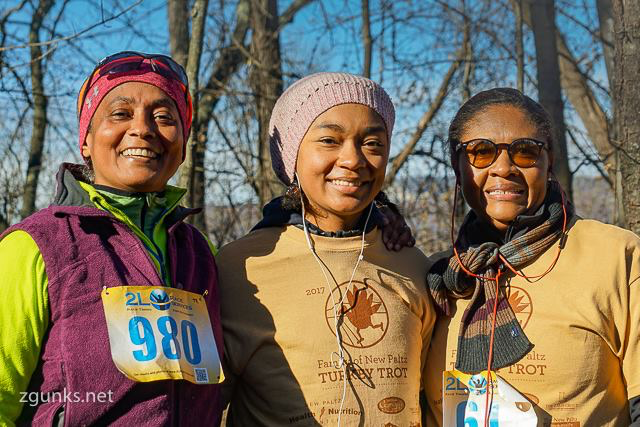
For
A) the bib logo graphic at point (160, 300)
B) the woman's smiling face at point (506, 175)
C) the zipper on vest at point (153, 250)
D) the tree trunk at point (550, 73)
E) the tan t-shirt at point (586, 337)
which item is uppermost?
the tree trunk at point (550, 73)

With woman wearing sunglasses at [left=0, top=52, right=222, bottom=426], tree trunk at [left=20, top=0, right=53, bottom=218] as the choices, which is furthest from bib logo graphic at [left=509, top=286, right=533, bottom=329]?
tree trunk at [left=20, top=0, right=53, bottom=218]

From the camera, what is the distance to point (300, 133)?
306cm

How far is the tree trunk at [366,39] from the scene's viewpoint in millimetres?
6266

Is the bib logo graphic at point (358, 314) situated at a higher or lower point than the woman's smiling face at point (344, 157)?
lower

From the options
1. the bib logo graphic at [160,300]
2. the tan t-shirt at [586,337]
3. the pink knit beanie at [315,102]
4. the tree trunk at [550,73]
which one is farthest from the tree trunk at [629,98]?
the bib logo graphic at [160,300]

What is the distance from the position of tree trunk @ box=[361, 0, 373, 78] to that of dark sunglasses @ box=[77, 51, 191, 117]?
3636mm

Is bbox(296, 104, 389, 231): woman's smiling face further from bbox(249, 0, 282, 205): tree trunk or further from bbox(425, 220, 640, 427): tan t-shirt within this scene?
bbox(249, 0, 282, 205): tree trunk

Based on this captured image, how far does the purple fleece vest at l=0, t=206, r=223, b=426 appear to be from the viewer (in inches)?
90.1

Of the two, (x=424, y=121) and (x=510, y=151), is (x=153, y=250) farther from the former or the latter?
(x=424, y=121)

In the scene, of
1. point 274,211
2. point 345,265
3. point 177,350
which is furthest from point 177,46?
point 177,350

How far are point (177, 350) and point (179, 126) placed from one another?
816 mm

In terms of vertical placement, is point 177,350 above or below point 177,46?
below

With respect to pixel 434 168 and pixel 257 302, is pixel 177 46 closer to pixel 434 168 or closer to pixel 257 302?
pixel 434 168

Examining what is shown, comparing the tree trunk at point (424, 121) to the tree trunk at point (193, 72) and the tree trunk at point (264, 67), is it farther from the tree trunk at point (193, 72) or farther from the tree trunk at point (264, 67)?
the tree trunk at point (193, 72)
